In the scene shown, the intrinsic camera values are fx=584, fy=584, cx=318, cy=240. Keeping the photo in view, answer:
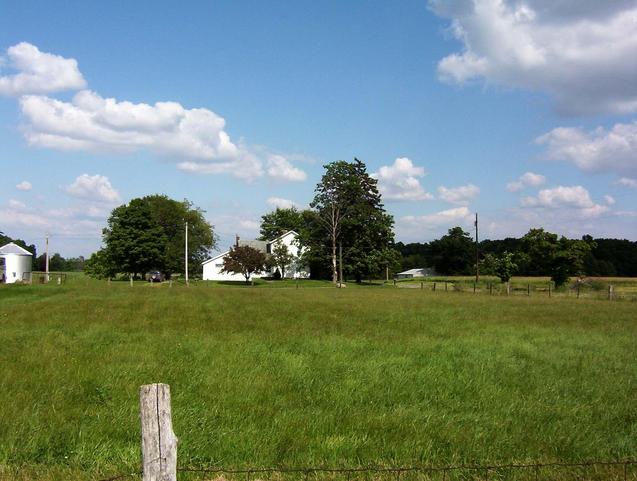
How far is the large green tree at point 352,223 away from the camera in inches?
3292

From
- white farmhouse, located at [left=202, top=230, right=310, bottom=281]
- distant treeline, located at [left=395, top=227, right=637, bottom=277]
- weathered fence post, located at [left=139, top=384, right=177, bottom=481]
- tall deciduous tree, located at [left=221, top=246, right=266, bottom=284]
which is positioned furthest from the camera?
distant treeline, located at [left=395, top=227, right=637, bottom=277]

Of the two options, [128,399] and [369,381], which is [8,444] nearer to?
[128,399]

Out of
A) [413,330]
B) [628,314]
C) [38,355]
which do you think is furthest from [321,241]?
[38,355]

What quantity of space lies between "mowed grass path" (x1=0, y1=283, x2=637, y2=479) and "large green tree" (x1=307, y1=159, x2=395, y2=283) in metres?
65.8

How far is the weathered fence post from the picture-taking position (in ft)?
13.8

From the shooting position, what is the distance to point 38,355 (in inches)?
486

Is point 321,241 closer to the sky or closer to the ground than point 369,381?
closer to the sky

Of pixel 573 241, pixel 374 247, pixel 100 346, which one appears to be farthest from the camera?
pixel 374 247

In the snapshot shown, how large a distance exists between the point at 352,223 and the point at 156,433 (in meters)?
78.8

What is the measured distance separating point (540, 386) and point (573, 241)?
54.4 metres

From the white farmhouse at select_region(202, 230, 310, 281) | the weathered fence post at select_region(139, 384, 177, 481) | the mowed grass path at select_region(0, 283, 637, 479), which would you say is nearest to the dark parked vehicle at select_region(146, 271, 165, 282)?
the white farmhouse at select_region(202, 230, 310, 281)

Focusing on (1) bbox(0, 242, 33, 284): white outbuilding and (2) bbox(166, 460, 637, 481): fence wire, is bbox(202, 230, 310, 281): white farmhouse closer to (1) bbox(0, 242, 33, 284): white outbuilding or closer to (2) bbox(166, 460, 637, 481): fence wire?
(1) bbox(0, 242, 33, 284): white outbuilding

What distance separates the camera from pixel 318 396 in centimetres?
928

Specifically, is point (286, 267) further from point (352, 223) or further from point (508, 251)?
point (508, 251)
